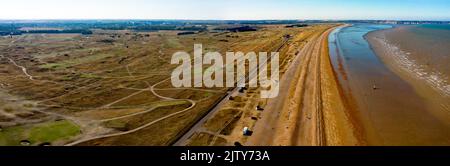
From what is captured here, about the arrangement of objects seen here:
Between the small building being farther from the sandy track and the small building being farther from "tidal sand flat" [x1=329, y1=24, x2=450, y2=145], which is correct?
"tidal sand flat" [x1=329, y1=24, x2=450, y2=145]

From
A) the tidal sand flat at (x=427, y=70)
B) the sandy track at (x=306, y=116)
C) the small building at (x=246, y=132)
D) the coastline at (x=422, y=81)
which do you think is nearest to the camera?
the sandy track at (x=306, y=116)

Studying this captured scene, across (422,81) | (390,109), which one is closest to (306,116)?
(390,109)

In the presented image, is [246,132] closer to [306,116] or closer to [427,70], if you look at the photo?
[306,116]

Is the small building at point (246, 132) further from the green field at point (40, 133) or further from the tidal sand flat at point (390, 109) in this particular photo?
the green field at point (40, 133)

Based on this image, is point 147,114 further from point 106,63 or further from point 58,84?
point 106,63

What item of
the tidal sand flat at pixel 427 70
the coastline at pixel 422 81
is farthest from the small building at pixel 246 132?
the tidal sand flat at pixel 427 70

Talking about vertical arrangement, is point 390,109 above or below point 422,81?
below

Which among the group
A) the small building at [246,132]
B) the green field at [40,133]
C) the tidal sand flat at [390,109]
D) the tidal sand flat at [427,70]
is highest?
the tidal sand flat at [427,70]
